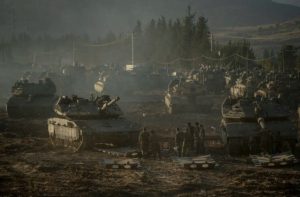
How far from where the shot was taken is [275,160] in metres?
17.3

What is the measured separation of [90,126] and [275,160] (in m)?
6.96

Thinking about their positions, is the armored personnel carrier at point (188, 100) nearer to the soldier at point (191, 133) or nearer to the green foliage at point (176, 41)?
the soldier at point (191, 133)

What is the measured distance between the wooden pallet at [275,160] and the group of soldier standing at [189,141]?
7.11 ft

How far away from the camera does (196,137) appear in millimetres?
19641

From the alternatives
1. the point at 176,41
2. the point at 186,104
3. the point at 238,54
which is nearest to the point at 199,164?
the point at 186,104

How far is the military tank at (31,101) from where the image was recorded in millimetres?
31781

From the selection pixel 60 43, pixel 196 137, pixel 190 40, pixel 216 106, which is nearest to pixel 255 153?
pixel 196 137

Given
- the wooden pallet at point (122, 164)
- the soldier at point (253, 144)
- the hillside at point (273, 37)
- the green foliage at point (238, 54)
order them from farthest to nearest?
the hillside at point (273, 37) < the green foliage at point (238, 54) < the soldier at point (253, 144) < the wooden pallet at point (122, 164)

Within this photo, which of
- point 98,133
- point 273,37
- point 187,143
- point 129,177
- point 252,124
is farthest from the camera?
point 273,37

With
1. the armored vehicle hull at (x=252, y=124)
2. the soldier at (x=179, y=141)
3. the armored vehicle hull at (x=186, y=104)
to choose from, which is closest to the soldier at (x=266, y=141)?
the armored vehicle hull at (x=252, y=124)

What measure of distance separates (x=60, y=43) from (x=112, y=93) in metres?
69.2

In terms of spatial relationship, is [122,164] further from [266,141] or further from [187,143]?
[266,141]

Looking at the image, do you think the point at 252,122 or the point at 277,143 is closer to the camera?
the point at 277,143

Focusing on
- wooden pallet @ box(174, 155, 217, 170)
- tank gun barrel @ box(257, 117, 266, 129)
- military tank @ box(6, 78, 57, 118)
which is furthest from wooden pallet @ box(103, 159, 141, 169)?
military tank @ box(6, 78, 57, 118)
